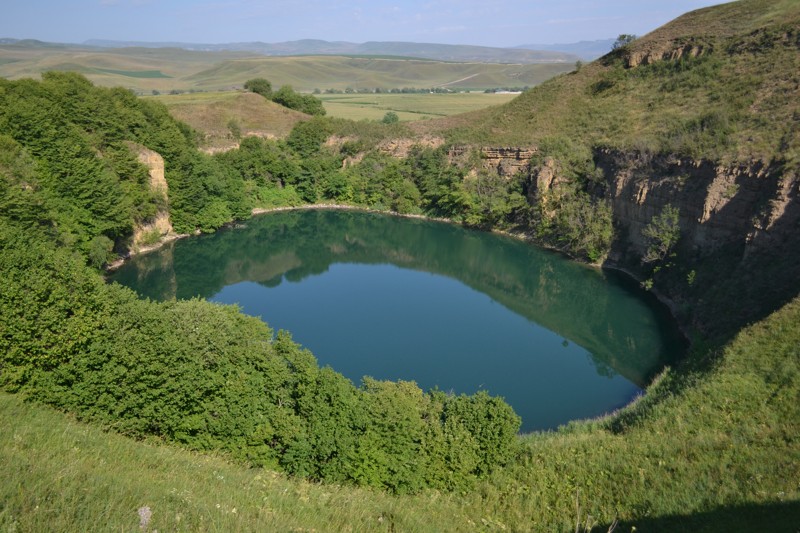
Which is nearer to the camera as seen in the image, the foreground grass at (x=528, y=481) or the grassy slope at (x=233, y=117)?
the foreground grass at (x=528, y=481)

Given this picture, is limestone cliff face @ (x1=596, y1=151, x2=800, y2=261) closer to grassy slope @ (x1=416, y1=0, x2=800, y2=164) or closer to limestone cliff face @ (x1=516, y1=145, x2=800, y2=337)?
limestone cliff face @ (x1=516, y1=145, x2=800, y2=337)

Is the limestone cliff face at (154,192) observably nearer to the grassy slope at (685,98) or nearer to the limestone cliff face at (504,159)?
the limestone cliff face at (504,159)

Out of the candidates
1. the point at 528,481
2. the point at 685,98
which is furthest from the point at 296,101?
the point at 528,481

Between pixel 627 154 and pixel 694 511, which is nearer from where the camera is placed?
pixel 694 511

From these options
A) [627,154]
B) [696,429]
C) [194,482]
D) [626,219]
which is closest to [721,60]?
[627,154]

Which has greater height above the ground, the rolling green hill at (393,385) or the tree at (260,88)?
the tree at (260,88)

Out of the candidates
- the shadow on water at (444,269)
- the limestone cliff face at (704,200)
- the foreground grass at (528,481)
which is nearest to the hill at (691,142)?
the limestone cliff face at (704,200)

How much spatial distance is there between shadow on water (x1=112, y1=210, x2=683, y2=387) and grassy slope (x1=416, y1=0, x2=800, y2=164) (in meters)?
11.2

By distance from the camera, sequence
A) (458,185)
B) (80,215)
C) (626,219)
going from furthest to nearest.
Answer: (458,185) < (626,219) < (80,215)

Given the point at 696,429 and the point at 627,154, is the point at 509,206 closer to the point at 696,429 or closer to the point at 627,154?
the point at 627,154

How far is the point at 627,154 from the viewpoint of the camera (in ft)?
129

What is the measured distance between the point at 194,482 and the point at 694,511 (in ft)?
35.3

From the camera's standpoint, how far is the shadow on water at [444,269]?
28.6 m

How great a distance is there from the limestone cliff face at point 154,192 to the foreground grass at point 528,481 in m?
31.7
